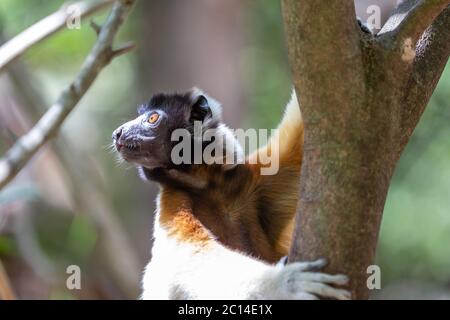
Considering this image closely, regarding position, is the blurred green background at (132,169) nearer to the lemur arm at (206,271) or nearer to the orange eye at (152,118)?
the orange eye at (152,118)

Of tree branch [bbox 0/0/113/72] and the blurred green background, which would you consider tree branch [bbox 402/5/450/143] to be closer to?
tree branch [bbox 0/0/113/72]

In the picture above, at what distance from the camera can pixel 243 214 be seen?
183 inches

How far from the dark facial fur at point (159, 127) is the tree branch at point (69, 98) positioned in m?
0.36

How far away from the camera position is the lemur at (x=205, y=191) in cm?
415

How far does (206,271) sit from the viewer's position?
152 inches

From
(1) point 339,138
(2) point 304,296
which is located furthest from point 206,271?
(1) point 339,138

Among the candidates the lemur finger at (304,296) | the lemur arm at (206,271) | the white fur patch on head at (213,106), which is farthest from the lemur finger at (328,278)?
the white fur patch on head at (213,106)

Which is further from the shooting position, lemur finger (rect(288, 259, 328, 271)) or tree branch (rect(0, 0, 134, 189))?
tree branch (rect(0, 0, 134, 189))

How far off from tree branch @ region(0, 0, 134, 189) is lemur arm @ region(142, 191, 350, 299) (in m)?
0.75

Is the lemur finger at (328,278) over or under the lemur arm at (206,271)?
under

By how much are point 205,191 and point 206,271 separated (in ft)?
2.81

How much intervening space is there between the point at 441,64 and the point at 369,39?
0.51 meters

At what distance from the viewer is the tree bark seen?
317 cm

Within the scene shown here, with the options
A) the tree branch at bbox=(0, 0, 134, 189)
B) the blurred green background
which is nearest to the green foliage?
the blurred green background
